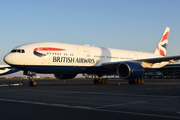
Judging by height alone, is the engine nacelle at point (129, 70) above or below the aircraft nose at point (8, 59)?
below

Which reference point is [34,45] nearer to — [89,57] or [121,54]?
[89,57]

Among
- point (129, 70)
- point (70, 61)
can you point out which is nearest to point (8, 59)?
point (70, 61)

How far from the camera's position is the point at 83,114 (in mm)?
6402

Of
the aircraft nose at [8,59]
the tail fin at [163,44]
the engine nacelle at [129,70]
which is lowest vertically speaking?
the engine nacelle at [129,70]

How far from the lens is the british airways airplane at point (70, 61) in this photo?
796 inches

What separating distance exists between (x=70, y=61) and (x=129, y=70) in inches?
241

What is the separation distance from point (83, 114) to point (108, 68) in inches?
782

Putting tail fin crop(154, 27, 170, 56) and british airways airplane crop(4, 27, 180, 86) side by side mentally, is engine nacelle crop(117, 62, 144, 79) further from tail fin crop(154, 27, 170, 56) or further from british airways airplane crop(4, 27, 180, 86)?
tail fin crop(154, 27, 170, 56)

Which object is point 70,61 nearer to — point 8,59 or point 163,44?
point 8,59

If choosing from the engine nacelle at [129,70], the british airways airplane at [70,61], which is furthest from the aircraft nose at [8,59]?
the engine nacelle at [129,70]

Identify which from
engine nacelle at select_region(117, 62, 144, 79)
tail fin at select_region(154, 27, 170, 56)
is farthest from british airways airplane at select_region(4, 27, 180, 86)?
tail fin at select_region(154, 27, 170, 56)

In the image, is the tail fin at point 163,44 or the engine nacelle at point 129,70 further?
the tail fin at point 163,44

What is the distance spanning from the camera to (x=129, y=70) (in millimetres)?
22328

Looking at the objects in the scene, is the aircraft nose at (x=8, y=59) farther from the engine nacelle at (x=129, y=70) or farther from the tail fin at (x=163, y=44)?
the tail fin at (x=163, y=44)
